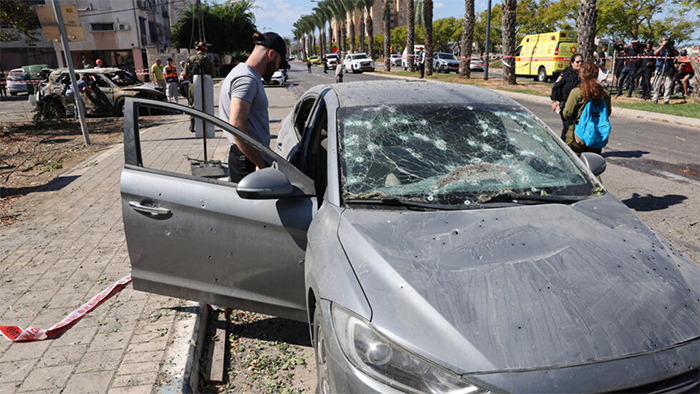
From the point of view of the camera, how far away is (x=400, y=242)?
2.12 m

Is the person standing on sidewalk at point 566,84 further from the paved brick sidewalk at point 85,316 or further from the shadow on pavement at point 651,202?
the paved brick sidewalk at point 85,316

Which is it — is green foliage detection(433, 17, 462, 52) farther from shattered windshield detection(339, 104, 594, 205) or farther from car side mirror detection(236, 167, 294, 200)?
car side mirror detection(236, 167, 294, 200)

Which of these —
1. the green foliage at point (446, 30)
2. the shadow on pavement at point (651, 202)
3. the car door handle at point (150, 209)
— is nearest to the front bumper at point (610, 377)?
the car door handle at point (150, 209)

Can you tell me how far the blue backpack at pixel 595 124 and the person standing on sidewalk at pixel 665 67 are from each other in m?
12.6

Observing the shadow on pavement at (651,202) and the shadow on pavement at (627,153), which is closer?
the shadow on pavement at (651,202)

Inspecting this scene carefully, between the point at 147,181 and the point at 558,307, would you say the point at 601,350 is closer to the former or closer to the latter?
the point at 558,307

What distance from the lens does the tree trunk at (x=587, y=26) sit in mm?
17688

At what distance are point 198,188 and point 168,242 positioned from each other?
1.21ft

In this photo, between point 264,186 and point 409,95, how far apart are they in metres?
1.26

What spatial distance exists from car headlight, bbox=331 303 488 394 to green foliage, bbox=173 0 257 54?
5890 cm

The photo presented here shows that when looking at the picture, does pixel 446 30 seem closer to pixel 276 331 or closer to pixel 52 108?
pixel 52 108

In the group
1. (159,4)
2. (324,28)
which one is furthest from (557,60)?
(324,28)

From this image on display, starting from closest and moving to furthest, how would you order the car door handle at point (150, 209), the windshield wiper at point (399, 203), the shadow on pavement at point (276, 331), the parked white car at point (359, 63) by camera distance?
the windshield wiper at point (399, 203) < the car door handle at point (150, 209) < the shadow on pavement at point (276, 331) < the parked white car at point (359, 63)

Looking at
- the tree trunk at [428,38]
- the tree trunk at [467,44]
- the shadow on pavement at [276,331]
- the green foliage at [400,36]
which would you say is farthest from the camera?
the green foliage at [400,36]
